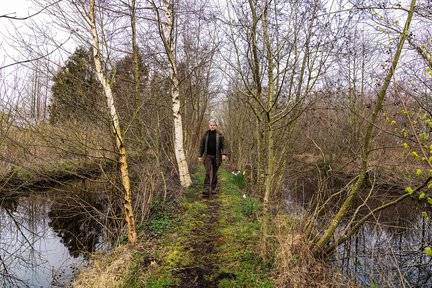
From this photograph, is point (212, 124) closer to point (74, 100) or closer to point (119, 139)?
point (119, 139)

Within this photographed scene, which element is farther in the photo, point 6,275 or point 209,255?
point 6,275

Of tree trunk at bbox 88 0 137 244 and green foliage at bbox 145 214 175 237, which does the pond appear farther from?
tree trunk at bbox 88 0 137 244

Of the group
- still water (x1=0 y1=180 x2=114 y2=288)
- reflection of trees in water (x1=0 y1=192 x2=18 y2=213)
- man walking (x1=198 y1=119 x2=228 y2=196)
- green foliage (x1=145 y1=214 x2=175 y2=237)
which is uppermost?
man walking (x1=198 y1=119 x2=228 y2=196)

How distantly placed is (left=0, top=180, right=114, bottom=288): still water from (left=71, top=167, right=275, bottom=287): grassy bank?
80 centimetres

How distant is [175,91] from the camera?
746cm

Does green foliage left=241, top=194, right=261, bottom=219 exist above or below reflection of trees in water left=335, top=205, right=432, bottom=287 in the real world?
above

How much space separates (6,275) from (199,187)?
4.91m

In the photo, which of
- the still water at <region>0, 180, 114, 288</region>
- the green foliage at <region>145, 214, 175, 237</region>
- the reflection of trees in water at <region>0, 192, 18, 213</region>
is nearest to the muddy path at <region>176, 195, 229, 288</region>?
the green foliage at <region>145, 214, 175, 237</region>

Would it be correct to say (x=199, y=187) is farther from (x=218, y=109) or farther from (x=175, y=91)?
(x=218, y=109)

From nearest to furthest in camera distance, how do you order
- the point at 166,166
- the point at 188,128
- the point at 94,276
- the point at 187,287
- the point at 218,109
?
the point at 187,287, the point at 94,276, the point at 166,166, the point at 188,128, the point at 218,109

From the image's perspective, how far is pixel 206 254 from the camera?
384 cm

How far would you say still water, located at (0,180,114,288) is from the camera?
4539 millimetres

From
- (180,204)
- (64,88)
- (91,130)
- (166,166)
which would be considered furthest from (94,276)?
(166,166)

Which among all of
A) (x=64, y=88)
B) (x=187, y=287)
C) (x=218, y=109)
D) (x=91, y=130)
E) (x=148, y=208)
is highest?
(x=218, y=109)
